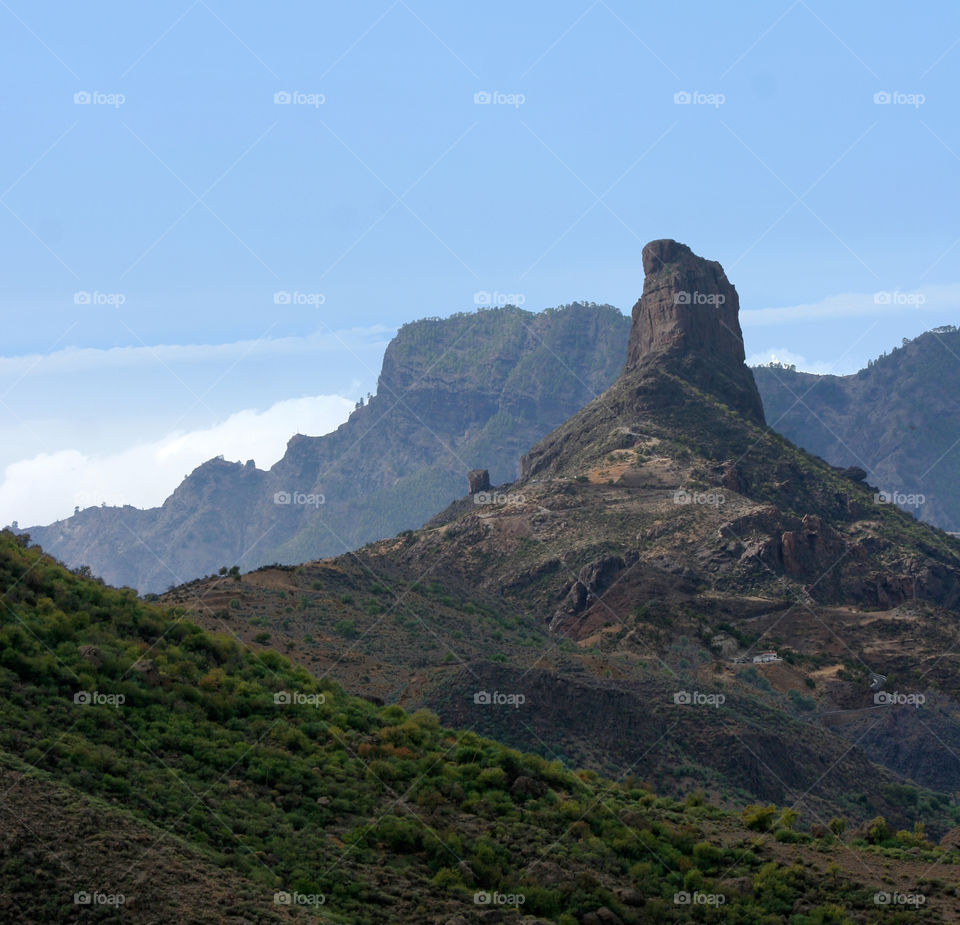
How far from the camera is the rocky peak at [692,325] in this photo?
16850cm

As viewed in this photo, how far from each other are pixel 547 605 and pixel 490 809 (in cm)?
7804

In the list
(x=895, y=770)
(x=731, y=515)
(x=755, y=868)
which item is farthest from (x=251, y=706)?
(x=731, y=515)

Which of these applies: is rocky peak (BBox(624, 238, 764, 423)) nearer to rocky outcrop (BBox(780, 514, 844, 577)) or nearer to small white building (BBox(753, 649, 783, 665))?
rocky outcrop (BBox(780, 514, 844, 577))

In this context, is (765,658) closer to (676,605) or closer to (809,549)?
(676,605)

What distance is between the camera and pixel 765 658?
11469 cm

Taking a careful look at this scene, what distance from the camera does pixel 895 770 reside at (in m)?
98.9

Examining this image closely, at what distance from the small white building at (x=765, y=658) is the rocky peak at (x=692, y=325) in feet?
178

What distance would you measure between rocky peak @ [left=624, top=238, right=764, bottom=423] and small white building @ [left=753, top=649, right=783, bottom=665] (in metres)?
54.4

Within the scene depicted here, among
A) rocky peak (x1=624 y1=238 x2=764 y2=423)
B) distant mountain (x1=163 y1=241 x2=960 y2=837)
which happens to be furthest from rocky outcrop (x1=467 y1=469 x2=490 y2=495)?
rocky peak (x1=624 y1=238 x2=764 y2=423)

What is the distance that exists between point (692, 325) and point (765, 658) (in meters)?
64.3

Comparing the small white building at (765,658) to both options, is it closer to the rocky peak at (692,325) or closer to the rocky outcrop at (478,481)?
the rocky outcrop at (478,481)

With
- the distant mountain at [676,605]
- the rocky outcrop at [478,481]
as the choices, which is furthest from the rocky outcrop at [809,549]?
the rocky outcrop at [478,481]

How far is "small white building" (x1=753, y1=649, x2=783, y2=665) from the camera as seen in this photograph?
114 meters

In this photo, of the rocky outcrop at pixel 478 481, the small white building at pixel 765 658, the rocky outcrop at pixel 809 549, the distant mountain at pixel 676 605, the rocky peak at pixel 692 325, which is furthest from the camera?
the rocky peak at pixel 692 325
